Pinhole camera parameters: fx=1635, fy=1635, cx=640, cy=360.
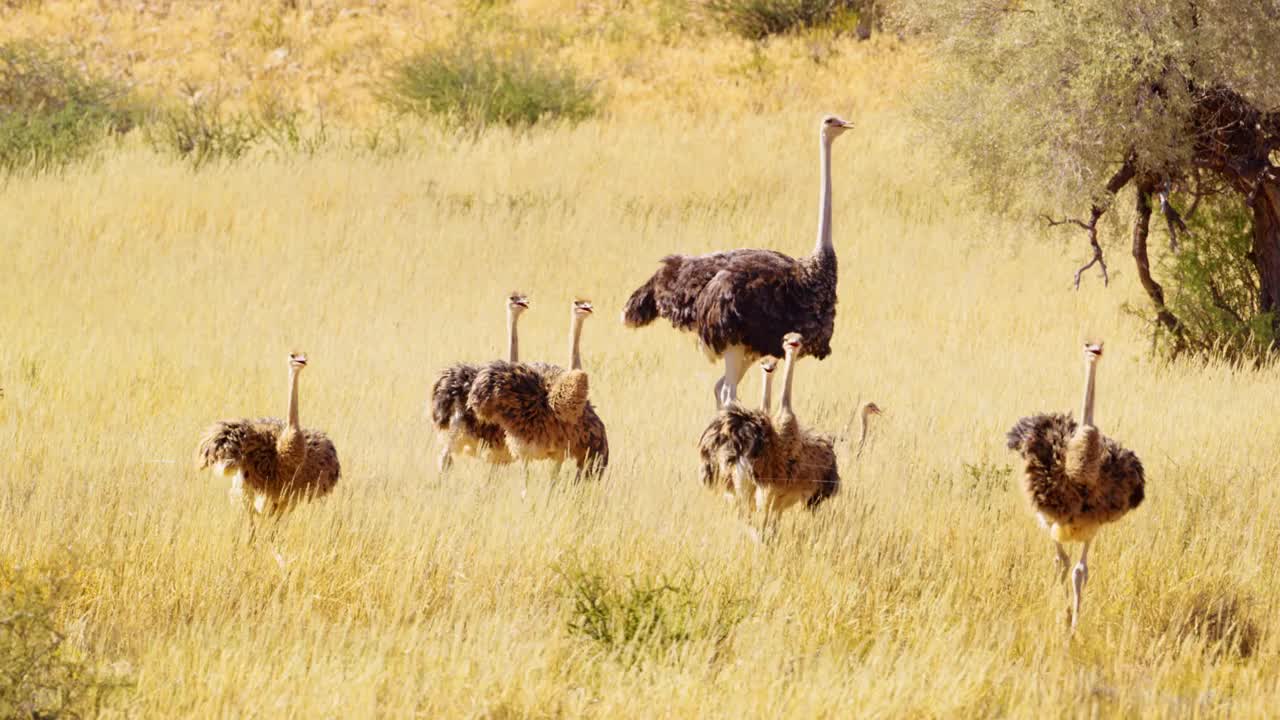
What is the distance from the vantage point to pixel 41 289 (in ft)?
48.4

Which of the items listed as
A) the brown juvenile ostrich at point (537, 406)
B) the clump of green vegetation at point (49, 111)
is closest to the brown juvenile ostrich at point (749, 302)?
the brown juvenile ostrich at point (537, 406)

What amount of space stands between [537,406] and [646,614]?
199 cm

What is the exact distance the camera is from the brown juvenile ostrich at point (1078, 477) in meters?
7.05

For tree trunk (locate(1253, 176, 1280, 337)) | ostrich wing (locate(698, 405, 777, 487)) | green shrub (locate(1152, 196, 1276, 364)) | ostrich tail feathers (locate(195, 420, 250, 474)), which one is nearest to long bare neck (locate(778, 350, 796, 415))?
ostrich wing (locate(698, 405, 777, 487))

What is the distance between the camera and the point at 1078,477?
7.05 metres

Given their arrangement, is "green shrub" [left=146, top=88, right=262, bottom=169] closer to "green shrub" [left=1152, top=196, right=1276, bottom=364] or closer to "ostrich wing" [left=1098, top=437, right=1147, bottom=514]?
"green shrub" [left=1152, top=196, right=1276, bottom=364]

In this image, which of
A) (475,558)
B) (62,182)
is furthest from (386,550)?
(62,182)

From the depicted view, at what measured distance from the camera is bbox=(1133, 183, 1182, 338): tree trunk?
13.1 meters

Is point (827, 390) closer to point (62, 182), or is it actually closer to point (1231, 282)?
point (1231, 282)

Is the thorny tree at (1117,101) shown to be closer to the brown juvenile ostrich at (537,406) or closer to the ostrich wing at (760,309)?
the ostrich wing at (760,309)

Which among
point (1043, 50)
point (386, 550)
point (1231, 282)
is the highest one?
point (1043, 50)

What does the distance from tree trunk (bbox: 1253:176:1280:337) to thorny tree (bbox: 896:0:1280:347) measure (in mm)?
11

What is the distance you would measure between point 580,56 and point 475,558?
23591mm

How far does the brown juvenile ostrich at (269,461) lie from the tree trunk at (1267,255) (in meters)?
8.54
